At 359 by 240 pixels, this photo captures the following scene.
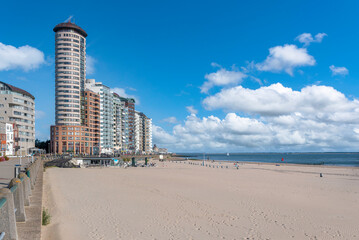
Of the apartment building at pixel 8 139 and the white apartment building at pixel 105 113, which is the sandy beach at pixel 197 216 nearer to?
the apartment building at pixel 8 139

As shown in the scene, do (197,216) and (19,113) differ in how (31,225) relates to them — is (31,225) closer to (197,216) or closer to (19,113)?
(197,216)

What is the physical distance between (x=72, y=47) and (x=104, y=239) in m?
136

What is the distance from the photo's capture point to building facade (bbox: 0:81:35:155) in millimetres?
97500

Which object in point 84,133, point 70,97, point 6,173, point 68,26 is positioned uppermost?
point 68,26

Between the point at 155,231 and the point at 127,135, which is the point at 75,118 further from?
the point at 155,231

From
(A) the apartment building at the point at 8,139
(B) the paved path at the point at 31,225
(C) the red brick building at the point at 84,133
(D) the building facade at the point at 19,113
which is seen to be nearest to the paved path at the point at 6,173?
(B) the paved path at the point at 31,225

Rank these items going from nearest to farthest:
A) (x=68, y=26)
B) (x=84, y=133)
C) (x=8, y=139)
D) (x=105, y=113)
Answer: (x=8, y=139) < (x=68, y=26) < (x=84, y=133) < (x=105, y=113)

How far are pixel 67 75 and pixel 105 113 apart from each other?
3121 centimetres

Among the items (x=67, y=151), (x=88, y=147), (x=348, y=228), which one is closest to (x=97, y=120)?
(x=88, y=147)

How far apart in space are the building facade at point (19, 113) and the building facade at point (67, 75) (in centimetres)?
2027

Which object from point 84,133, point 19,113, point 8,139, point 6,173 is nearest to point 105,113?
point 84,133

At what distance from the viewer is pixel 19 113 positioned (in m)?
101

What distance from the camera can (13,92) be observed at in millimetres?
99250

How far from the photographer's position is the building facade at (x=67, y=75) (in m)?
129
